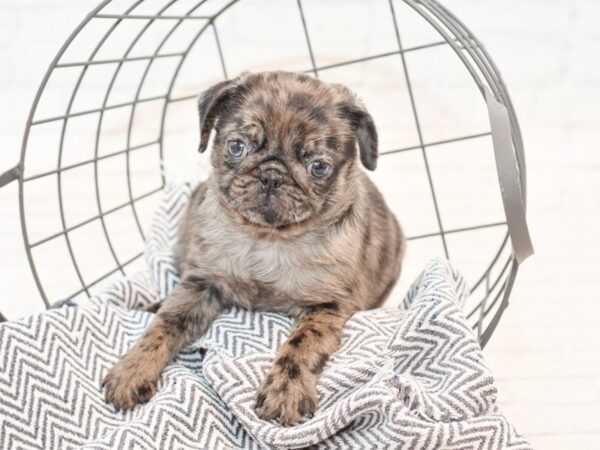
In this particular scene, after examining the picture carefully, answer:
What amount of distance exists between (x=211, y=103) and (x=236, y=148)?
20 centimetres

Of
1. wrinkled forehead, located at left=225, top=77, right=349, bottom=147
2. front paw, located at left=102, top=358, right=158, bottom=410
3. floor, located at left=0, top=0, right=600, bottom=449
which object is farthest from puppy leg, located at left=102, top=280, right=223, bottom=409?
floor, located at left=0, top=0, right=600, bottom=449

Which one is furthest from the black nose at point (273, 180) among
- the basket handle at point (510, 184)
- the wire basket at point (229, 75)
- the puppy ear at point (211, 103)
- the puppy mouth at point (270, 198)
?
the wire basket at point (229, 75)

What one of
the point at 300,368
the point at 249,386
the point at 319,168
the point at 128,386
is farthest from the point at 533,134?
the point at 128,386

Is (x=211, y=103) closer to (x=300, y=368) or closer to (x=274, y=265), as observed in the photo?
(x=274, y=265)

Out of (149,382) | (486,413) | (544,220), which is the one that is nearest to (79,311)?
(149,382)

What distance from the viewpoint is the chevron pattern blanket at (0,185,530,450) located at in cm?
218

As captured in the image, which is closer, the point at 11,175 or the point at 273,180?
the point at 273,180

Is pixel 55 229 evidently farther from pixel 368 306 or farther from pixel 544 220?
pixel 544 220

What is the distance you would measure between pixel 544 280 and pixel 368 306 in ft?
4.64

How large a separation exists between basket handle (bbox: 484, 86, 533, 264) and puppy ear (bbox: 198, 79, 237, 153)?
102 centimetres

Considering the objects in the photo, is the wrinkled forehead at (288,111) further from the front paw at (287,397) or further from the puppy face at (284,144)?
the front paw at (287,397)

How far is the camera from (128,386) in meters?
2.48

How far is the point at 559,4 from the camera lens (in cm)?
407

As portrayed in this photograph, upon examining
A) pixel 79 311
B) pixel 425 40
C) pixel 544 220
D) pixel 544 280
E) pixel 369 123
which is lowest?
pixel 544 280
